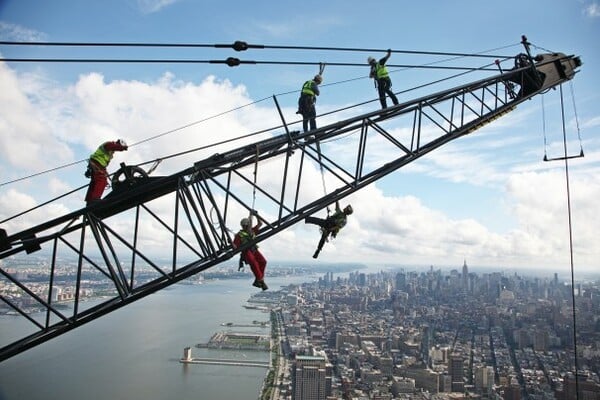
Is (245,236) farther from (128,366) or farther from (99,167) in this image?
(128,366)

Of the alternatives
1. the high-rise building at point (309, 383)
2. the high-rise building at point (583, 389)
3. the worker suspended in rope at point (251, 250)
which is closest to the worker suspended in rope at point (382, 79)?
the worker suspended in rope at point (251, 250)

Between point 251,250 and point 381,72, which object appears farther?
point 381,72

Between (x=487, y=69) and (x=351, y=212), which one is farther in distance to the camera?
Result: (x=487, y=69)

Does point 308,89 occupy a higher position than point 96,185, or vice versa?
point 308,89

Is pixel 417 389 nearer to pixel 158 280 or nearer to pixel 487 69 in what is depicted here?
pixel 487 69

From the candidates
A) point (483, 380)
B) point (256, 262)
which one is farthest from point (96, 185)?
point (483, 380)

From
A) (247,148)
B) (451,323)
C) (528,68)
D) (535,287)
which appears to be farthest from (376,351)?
(535,287)
